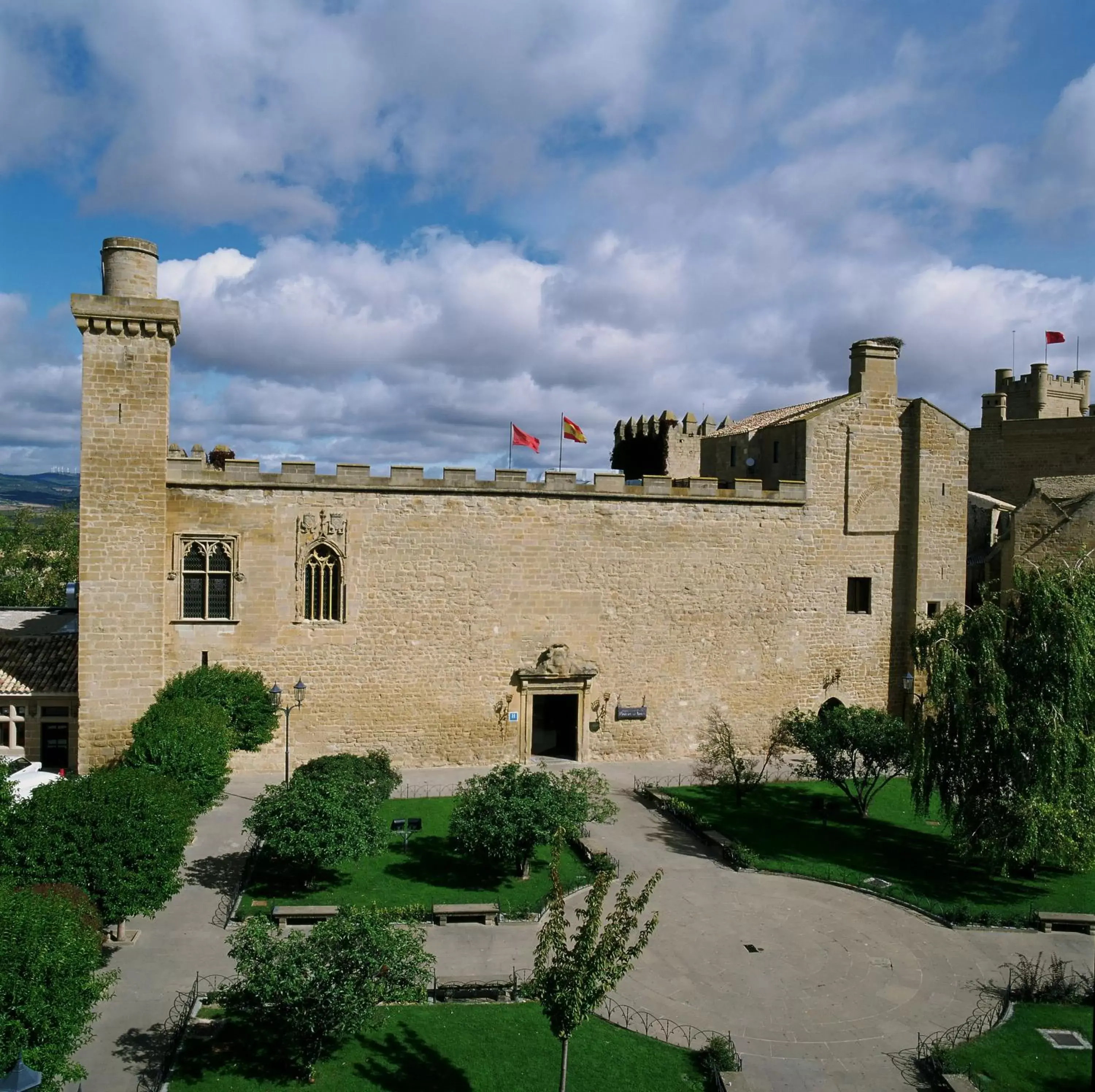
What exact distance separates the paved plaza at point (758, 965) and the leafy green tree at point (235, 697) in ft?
11.2

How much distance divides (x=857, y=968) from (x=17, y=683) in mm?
19551

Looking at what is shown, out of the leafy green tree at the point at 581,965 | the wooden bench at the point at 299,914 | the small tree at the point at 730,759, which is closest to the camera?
the leafy green tree at the point at 581,965

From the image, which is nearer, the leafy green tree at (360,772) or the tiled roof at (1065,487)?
the leafy green tree at (360,772)

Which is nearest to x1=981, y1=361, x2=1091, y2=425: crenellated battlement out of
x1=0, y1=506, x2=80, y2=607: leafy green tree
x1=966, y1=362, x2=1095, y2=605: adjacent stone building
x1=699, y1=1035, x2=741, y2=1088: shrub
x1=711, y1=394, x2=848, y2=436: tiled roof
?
x1=966, y1=362, x2=1095, y2=605: adjacent stone building

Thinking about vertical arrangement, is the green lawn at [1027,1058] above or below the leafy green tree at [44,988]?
below

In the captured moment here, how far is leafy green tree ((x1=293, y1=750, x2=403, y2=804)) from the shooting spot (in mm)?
18625

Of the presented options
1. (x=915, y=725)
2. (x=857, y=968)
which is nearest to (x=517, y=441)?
(x=915, y=725)

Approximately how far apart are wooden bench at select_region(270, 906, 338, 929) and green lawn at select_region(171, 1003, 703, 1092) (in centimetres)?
306

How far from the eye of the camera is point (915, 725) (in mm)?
19047

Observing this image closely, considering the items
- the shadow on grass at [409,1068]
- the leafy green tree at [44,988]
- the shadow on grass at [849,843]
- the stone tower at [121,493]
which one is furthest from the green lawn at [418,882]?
the stone tower at [121,493]

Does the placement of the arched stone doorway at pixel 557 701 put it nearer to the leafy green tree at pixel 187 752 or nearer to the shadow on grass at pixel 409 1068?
the leafy green tree at pixel 187 752

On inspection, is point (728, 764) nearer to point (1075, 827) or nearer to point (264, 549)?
point (1075, 827)

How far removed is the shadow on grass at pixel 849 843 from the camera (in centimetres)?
1778

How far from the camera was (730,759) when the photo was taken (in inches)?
912
